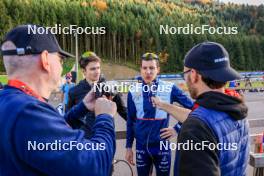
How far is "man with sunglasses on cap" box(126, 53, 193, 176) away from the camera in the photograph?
156 inches

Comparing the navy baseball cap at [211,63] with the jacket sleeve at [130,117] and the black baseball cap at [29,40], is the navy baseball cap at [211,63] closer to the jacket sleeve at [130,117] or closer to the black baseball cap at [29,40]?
the black baseball cap at [29,40]

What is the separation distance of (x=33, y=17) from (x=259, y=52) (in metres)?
29.6

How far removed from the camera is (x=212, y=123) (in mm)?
1844

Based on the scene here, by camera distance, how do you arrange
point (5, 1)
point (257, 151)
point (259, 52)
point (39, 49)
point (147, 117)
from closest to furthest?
point (39, 49)
point (257, 151)
point (147, 117)
point (5, 1)
point (259, 52)

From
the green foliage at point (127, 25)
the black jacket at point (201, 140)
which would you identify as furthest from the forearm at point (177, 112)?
the green foliage at point (127, 25)

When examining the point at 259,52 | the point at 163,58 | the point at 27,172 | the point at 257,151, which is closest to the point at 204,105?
the point at 27,172

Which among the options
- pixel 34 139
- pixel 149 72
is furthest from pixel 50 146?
pixel 149 72

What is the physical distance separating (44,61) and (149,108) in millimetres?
2366

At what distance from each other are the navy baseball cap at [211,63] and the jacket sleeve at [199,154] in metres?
0.33

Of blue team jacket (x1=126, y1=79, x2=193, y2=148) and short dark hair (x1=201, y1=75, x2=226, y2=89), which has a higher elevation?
short dark hair (x1=201, y1=75, x2=226, y2=89)

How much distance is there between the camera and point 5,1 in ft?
115

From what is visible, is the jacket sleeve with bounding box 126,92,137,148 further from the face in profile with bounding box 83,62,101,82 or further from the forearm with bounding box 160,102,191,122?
the forearm with bounding box 160,102,191,122

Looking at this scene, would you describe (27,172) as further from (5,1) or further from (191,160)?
(5,1)

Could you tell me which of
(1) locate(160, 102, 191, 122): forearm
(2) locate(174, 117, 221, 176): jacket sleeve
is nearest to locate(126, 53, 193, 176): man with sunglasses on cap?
(1) locate(160, 102, 191, 122): forearm
